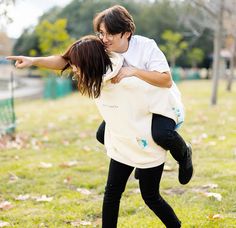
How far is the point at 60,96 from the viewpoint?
23.5 metres

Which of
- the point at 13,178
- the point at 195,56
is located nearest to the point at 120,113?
the point at 13,178

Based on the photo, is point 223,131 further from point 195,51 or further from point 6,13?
point 195,51

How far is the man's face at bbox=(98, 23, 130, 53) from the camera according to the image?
2719 mm

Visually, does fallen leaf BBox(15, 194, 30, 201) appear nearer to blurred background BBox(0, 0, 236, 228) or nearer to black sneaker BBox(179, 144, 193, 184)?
blurred background BBox(0, 0, 236, 228)

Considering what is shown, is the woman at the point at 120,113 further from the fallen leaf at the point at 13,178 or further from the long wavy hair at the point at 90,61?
the fallen leaf at the point at 13,178

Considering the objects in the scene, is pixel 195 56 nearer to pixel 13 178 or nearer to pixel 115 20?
pixel 13 178

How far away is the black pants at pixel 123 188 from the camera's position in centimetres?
288

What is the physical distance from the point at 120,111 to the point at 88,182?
2.38 m

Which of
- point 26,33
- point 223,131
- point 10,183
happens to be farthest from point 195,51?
point 10,183

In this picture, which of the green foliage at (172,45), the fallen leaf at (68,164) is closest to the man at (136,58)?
the fallen leaf at (68,164)

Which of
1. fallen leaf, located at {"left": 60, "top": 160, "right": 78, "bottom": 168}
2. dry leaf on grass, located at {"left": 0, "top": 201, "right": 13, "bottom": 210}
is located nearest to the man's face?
dry leaf on grass, located at {"left": 0, "top": 201, "right": 13, "bottom": 210}

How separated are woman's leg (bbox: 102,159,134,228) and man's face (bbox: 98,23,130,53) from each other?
0.70m

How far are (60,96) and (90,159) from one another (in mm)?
17496

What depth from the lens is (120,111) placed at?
2.78m
